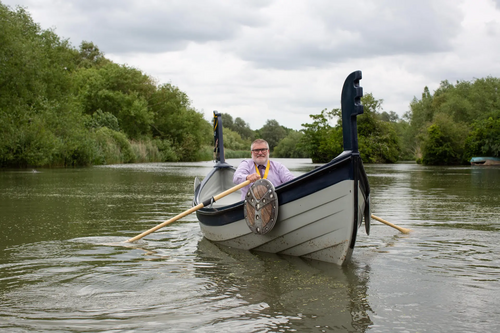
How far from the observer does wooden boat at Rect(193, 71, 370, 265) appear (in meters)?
5.36

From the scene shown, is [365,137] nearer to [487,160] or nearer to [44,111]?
[487,160]

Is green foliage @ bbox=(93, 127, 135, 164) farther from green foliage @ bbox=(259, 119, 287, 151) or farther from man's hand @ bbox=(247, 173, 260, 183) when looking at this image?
green foliage @ bbox=(259, 119, 287, 151)

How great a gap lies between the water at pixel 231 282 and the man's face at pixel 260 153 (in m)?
1.25

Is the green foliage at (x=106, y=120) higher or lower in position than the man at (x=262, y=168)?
higher

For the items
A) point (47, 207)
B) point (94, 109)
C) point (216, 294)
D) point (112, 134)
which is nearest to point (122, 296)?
point (216, 294)

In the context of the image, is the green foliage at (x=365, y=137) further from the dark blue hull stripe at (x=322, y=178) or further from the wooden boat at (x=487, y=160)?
the dark blue hull stripe at (x=322, y=178)

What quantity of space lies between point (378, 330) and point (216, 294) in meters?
1.59

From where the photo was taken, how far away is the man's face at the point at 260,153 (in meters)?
6.95

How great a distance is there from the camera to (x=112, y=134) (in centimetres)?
4500

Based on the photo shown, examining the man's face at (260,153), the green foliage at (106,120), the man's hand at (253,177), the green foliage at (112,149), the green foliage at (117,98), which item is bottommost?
the man's hand at (253,177)

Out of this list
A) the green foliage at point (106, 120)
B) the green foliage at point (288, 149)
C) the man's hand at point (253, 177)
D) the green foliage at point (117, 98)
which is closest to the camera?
the man's hand at point (253, 177)

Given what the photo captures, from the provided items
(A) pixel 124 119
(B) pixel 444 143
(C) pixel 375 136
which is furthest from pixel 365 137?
(A) pixel 124 119

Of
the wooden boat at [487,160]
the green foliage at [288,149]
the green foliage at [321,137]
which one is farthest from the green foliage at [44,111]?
the green foliage at [288,149]

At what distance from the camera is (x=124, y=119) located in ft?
189
